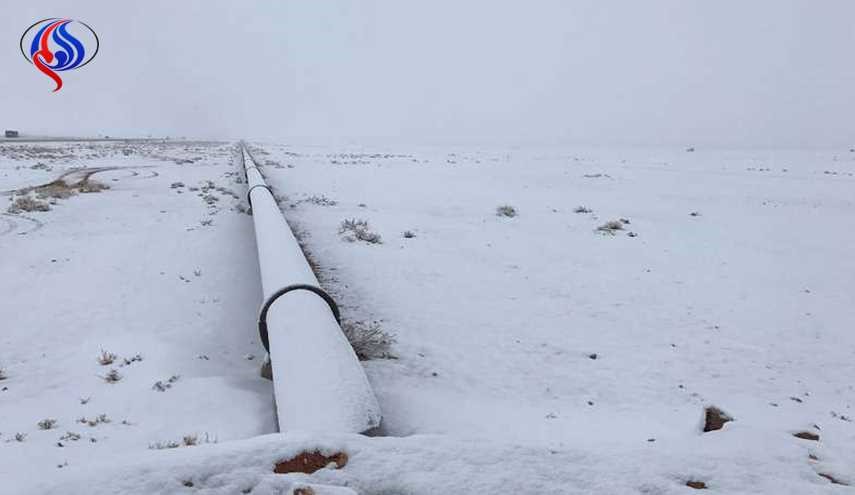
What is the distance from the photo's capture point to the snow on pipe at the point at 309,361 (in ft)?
9.15

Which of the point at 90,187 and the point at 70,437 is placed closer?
the point at 70,437

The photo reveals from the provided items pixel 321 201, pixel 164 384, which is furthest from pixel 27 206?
pixel 164 384

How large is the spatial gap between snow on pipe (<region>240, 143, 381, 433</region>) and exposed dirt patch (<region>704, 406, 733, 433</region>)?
2.02 m

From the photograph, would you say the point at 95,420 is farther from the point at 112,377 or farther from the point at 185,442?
the point at 185,442

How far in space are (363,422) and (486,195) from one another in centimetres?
1561

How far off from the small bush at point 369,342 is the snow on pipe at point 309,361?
1.97ft

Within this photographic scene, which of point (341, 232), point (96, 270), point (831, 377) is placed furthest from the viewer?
point (341, 232)

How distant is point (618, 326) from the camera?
611 centimetres

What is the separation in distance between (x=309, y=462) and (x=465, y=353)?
3.30 meters

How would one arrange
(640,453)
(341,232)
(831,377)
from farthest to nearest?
(341,232), (831,377), (640,453)

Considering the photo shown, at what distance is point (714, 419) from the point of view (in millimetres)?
3215

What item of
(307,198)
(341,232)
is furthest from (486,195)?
(341,232)

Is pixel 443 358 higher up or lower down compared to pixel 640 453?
lower down

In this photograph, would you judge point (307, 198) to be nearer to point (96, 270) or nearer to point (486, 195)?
point (486, 195)
